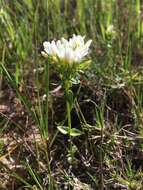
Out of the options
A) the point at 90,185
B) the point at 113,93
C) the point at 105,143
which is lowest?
the point at 90,185

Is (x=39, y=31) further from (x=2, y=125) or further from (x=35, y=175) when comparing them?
(x=35, y=175)

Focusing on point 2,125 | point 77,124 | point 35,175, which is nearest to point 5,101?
point 2,125

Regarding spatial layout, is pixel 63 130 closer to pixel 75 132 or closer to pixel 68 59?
pixel 75 132

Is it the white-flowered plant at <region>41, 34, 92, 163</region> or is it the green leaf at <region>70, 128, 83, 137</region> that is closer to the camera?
the white-flowered plant at <region>41, 34, 92, 163</region>

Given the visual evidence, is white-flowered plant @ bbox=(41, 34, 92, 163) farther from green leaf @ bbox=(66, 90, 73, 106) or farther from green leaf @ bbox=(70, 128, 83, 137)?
green leaf @ bbox=(70, 128, 83, 137)

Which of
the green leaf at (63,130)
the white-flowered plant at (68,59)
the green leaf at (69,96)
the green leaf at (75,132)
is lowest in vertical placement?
the green leaf at (75,132)

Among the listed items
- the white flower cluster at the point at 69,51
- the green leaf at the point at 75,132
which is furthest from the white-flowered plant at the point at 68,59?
the green leaf at the point at 75,132

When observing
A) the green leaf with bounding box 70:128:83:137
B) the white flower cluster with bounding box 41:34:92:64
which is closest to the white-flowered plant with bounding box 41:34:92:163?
the white flower cluster with bounding box 41:34:92:64

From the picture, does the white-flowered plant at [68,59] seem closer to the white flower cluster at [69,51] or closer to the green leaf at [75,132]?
the white flower cluster at [69,51]
